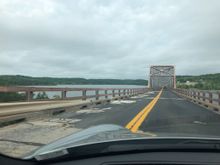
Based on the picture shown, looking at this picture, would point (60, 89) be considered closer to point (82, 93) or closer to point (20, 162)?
point (82, 93)

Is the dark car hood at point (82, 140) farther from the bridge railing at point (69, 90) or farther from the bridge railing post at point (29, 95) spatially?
the bridge railing post at point (29, 95)

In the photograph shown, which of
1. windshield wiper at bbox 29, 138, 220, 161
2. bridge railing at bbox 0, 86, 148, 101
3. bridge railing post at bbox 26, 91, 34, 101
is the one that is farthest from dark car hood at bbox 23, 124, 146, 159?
bridge railing post at bbox 26, 91, 34, 101

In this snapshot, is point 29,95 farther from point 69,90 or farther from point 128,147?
point 128,147

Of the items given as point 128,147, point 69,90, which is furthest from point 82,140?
point 69,90

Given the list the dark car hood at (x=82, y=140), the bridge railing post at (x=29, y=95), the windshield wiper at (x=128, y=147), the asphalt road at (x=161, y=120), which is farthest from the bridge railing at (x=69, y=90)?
the windshield wiper at (x=128, y=147)

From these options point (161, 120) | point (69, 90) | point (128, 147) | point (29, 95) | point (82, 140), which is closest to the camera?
point (128, 147)

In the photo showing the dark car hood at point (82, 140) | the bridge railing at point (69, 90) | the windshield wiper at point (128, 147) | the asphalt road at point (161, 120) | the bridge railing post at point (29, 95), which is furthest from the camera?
the bridge railing post at point (29, 95)

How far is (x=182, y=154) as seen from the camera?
7.81 ft

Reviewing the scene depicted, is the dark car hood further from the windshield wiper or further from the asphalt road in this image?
the asphalt road

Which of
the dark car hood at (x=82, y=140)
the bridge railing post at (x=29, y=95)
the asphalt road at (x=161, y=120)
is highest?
the bridge railing post at (x=29, y=95)

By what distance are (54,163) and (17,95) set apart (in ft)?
45.8

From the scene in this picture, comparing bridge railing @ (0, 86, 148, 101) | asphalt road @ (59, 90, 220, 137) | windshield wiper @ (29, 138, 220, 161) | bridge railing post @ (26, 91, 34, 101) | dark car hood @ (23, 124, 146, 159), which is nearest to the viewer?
windshield wiper @ (29, 138, 220, 161)

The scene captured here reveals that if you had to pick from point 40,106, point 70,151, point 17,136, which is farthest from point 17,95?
point 70,151

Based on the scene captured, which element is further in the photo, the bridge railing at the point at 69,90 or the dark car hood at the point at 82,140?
the bridge railing at the point at 69,90
